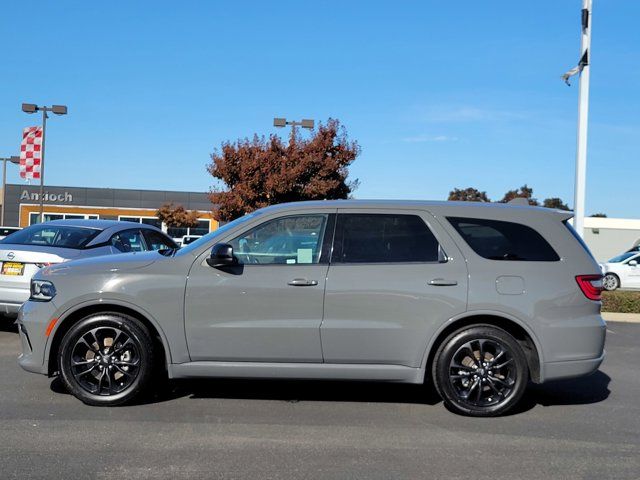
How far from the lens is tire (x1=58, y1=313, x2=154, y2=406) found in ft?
17.2

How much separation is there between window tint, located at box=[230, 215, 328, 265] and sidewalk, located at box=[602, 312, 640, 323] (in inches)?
338

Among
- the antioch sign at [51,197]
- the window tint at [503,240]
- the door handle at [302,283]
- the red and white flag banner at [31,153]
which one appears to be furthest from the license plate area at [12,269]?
the antioch sign at [51,197]

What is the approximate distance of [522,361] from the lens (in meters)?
5.23

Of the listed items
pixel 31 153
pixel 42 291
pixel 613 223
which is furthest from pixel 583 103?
pixel 613 223

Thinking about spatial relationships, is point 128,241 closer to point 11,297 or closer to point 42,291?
point 11,297

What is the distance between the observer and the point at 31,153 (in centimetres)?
2408

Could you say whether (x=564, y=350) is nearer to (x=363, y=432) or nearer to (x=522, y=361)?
(x=522, y=361)

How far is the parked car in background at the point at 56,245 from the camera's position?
25.7ft

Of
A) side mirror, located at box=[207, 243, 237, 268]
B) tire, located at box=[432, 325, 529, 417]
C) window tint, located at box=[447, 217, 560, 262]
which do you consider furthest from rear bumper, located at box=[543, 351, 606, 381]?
side mirror, located at box=[207, 243, 237, 268]

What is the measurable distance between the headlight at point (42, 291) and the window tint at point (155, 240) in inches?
170

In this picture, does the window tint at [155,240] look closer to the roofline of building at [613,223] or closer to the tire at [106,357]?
the tire at [106,357]

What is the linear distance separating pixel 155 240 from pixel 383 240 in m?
5.71

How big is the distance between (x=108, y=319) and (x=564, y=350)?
12.8ft

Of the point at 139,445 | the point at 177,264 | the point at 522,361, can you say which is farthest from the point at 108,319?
the point at 522,361
